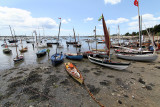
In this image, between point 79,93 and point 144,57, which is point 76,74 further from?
point 144,57

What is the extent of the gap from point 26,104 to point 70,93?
4.26 m

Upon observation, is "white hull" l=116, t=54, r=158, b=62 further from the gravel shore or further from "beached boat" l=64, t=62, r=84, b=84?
"beached boat" l=64, t=62, r=84, b=84

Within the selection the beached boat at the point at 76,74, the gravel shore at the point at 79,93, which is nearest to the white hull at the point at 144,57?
the gravel shore at the point at 79,93

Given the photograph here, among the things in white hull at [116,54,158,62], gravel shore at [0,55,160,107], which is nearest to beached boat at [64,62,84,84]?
gravel shore at [0,55,160,107]

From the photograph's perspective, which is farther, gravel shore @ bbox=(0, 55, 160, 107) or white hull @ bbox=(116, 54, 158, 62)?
white hull @ bbox=(116, 54, 158, 62)

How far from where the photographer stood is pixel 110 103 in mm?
7125

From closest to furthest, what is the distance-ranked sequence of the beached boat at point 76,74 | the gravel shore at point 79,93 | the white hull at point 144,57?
1. the gravel shore at point 79,93
2. the beached boat at point 76,74
3. the white hull at point 144,57

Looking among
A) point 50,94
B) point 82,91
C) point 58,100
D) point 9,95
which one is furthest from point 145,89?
point 9,95

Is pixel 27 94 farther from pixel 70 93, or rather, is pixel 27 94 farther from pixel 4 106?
pixel 70 93

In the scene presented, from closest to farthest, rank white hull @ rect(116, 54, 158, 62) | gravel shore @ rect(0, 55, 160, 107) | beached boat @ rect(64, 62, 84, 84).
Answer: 1. gravel shore @ rect(0, 55, 160, 107)
2. beached boat @ rect(64, 62, 84, 84)
3. white hull @ rect(116, 54, 158, 62)

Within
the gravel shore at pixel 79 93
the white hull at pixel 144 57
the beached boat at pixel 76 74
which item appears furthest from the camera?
the white hull at pixel 144 57

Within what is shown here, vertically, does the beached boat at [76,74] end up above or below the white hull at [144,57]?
below

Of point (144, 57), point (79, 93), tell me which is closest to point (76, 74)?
point (79, 93)

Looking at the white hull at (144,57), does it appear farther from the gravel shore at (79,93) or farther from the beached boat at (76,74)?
the beached boat at (76,74)
